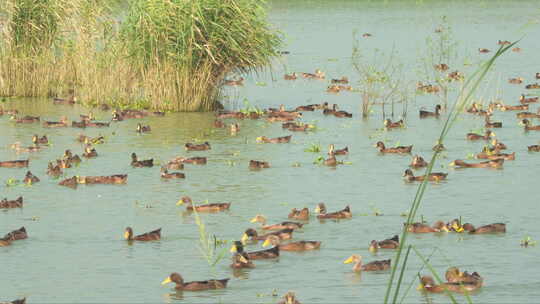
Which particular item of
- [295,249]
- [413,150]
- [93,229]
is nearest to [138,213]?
[93,229]

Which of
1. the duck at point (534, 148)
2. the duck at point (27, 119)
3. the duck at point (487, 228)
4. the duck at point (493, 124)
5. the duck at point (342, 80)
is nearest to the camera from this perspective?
the duck at point (487, 228)

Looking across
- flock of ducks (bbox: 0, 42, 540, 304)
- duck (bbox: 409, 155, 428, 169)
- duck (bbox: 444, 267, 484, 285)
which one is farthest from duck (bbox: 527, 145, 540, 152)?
duck (bbox: 444, 267, 484, 285)

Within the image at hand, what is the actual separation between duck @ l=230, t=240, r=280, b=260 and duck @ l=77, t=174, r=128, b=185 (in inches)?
237

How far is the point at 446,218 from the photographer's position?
16781 millimetres

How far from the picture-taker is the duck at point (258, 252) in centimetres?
1399

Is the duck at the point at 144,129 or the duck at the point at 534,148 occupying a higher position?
the duck at the point at 144,129

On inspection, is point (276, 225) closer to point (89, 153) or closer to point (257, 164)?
point (257, 164)

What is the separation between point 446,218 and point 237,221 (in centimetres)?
322

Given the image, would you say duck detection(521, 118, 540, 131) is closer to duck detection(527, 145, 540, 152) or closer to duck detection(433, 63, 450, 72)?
duck detection(527, 145, 540, 152)

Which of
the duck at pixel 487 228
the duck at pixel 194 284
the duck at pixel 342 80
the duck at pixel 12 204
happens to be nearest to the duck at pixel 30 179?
the duck at pixel 12 204

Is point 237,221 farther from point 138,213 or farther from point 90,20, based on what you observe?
point 90,20

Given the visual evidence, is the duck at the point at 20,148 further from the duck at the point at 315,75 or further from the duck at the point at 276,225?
the duck at the point at 315,75

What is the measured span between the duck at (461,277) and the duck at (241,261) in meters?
2.54

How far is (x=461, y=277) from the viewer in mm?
12297
